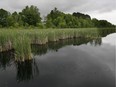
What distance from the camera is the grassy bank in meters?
8.60

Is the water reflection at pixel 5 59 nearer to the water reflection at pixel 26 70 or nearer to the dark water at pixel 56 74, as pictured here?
the dark water at pixel 56 74

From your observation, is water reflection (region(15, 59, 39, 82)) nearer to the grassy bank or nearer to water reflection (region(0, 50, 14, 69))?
the grassy bank

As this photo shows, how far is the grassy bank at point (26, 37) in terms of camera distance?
8602mm

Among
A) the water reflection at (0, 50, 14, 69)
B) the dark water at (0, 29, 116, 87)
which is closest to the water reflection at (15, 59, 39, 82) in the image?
the dark water at (0, 29, 116, 87)

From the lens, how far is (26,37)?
919 cm


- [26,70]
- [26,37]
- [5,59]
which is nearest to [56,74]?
[26,70]

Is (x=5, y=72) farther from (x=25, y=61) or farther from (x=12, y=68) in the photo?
(x=25, y=61)

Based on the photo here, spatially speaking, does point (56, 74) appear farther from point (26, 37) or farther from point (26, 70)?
point (26, 37)

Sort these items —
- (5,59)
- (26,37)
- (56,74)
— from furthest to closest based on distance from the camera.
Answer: (5,59), (26,37), (56,74)

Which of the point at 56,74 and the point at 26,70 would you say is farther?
the point at 26,70

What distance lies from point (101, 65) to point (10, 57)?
5111mm

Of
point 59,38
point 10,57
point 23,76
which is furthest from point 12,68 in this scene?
point 59,38

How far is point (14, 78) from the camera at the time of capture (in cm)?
659

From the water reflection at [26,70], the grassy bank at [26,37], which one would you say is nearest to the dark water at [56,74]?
the water reflection at [26,70]
